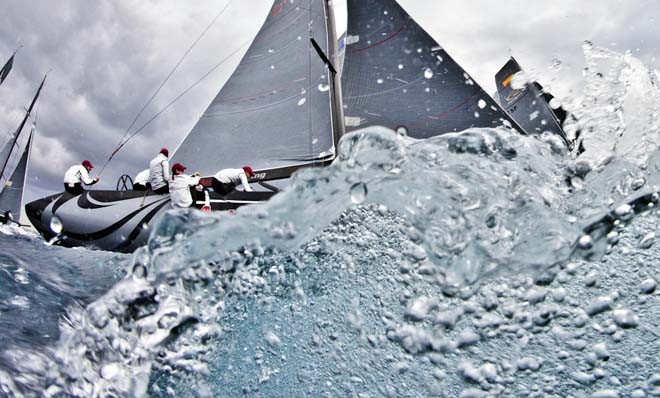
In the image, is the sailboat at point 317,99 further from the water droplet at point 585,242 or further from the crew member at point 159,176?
the water droplet at point 585,242

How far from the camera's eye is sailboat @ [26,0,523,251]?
233 inches

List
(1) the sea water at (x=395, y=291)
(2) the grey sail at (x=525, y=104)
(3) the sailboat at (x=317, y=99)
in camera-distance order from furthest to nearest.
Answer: (2) the grey sail at (x=525, y=104) → (3) the sailboat at (x=317, y=99) → (1) the sea water at (x=395, y=291)

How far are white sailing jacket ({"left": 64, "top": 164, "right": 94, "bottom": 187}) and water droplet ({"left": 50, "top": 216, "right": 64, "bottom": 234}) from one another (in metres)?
0.49

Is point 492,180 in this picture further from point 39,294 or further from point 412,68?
point 412,68

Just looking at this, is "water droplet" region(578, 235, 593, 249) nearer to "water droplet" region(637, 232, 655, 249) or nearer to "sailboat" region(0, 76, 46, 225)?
"water droplet" region(637, 232, 655, 249)

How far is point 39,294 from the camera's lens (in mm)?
1193

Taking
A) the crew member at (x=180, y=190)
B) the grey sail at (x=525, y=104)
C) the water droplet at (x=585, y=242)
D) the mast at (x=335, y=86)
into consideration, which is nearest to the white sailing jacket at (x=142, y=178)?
the crew member at (x=180, y=190)

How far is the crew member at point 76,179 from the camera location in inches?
204

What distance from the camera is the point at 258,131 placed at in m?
6.48

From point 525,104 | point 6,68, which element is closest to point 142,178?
point 525,104

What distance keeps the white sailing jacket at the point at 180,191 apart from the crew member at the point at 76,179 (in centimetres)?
151

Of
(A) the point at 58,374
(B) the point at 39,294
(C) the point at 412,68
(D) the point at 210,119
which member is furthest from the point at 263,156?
Result: (A) the point at 58,374

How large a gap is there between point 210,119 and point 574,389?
23.3 ft

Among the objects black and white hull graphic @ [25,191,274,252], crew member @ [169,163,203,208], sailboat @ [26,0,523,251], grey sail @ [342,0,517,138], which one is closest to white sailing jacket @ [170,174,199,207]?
crew member @ [169,163,203,208]
